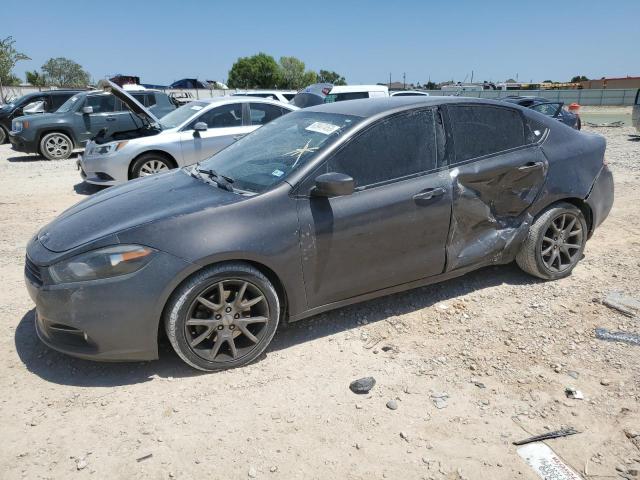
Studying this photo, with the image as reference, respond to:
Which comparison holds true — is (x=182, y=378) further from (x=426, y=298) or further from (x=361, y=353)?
(x=426, y=298)

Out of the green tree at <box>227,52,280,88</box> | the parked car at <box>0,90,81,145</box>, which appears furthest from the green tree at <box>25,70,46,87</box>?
the parked car at <box>0,90,81,145</box>

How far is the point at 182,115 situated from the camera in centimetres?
888

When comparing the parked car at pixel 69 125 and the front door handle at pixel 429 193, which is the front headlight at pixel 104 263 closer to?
the front door handle at pixel 429 193

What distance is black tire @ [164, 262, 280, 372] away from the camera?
2959mm

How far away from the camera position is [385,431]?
8.76 feet

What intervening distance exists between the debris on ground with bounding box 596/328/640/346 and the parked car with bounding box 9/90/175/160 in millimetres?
11451

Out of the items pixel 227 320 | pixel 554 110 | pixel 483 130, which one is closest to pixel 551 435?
pixel 227 320

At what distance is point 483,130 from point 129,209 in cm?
270

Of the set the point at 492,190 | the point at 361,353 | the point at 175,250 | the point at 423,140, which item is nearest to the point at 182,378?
the point at 175,250

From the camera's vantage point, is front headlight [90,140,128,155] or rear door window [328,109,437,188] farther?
front headlight [90,140,128,155]

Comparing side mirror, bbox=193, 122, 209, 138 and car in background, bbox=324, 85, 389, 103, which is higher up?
car in background, bbox=324, 85, 389, 103

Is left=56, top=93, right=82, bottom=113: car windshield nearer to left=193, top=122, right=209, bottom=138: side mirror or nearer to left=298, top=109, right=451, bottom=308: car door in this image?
left=193, top=122, right=209, bottom=138: side mirror

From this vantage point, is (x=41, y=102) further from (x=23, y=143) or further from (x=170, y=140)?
(x=170, y=140)

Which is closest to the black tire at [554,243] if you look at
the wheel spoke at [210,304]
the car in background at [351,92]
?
the wheel spoke at [210,304]
